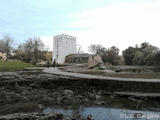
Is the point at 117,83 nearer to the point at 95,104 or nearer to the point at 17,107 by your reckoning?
the point at 95,104

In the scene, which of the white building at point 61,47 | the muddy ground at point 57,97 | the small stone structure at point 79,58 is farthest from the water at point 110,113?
the white building at point 61,47

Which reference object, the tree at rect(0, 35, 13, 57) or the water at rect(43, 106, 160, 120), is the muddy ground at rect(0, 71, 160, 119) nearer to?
the water at rect(43, 106, 160, 120)

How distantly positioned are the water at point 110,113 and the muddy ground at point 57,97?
0.39 m

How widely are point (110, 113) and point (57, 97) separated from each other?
10.1 feet

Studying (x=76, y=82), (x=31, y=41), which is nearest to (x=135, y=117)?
(x=76, y=82)

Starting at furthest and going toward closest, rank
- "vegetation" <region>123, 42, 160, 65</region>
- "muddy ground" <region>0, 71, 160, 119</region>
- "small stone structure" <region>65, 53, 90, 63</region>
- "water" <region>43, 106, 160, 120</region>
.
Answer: "small stone structure" <region>65, 53, 90, 63</region>
"vegetation" <region>123, 42, 160, 65</region>
"muddy ground" <region>0, 71, 160, 119</region>
"water" <region>43, 106, 160, 120</region>

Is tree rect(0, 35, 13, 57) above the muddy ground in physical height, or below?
above

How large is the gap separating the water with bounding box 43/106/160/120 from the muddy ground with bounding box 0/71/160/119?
0.39 metres

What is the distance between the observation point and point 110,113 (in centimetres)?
455

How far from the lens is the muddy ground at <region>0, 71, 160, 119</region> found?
16.4 ft

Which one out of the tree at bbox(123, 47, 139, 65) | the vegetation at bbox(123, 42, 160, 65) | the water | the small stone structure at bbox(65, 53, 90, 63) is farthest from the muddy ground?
the tree at bbox(123, 47, 139, 65)

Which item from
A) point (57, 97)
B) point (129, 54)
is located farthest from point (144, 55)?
point (57, 97)

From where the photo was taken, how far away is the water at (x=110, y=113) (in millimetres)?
4215

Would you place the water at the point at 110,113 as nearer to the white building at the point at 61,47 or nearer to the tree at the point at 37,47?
the tree at the point at 37,47
